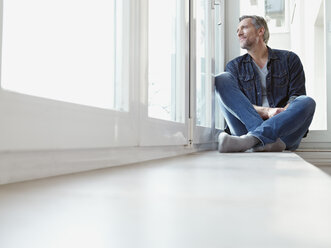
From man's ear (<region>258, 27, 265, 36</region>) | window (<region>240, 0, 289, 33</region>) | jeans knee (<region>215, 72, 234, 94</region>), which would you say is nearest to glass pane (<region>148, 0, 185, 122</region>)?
jeans knee (<region>215, 72, 234, 94</region>)

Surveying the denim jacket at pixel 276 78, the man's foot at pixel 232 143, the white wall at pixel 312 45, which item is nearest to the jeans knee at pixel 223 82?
the denim jacket at pixel 276 78

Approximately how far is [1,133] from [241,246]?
38 cm

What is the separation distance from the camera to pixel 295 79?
211 cm

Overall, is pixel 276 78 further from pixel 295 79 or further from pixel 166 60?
pixel 166 60

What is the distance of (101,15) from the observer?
0.91 m

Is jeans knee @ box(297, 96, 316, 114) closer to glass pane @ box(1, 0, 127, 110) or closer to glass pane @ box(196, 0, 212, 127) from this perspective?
glass pane @ box(196, 0, 212, 127)

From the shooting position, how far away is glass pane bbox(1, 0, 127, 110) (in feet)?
1.89

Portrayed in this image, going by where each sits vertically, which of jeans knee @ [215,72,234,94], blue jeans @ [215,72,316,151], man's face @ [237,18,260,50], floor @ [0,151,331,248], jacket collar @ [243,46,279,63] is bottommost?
floor @ [0,151,331,248]

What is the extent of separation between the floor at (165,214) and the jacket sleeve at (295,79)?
1.60 meters

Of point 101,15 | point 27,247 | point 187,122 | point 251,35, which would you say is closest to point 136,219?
point 27,247

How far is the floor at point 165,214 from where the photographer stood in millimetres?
246

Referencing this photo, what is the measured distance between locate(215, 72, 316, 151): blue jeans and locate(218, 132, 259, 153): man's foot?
0.08 metres

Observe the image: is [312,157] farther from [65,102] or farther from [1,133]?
[1,133]

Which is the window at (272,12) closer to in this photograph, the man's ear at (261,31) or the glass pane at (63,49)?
the man's ear at (261,31)
